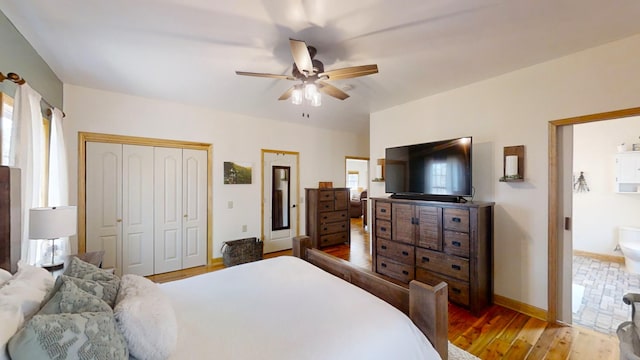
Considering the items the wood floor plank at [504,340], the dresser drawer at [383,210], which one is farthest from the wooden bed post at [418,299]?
the dresser drawer at [383,210]

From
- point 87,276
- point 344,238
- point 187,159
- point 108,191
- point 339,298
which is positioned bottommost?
point 344,238

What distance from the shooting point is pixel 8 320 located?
2.72 ft

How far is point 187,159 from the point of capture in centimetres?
386

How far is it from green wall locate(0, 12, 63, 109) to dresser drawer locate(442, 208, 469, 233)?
385cm

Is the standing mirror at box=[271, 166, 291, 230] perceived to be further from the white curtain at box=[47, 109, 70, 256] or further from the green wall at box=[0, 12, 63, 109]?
the green wall at box=[0, 12, 63, 109]

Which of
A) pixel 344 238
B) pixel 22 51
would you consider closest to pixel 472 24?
pixel 22 51

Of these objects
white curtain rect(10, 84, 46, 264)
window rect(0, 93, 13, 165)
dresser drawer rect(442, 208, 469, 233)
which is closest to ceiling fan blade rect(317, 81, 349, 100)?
dresser drawer rect(442, 208, 469, 233)

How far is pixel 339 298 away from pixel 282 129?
12.6 ft

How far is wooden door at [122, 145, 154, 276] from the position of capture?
341 cm

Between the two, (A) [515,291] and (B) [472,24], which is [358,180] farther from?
(B) [472,24]

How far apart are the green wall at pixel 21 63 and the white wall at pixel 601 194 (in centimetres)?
687

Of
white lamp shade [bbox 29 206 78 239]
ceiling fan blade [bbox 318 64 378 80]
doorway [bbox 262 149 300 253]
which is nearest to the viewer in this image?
white lamp shade [bbox 29 206 78 239]

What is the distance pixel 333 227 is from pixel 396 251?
77.8 inches

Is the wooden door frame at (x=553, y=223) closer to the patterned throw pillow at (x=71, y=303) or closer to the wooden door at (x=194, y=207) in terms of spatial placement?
the patterned throw pillow at (x=71, y=303)
